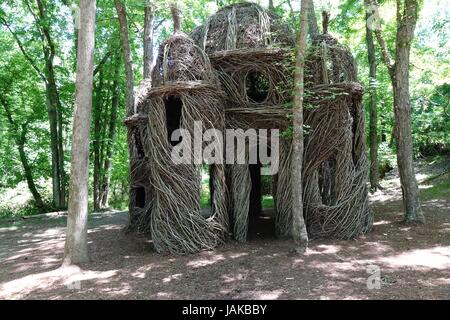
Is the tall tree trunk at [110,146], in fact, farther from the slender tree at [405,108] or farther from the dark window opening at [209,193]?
the slender tree at [405,108]

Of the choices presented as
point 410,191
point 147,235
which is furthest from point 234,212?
point 410,191

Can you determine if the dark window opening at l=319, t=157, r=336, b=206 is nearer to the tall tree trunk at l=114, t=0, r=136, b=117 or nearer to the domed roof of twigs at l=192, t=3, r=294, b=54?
the domed roof of twigs at l=192, t=3, r=294, b=54

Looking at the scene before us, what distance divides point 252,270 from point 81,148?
380cm

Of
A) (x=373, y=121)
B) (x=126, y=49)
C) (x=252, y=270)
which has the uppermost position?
(x=126, y=49)

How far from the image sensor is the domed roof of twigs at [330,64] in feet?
28.8

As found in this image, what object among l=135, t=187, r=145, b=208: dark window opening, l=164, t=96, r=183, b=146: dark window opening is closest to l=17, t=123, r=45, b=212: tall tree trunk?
l=135, t=187, r=145, b=208: dark window opening

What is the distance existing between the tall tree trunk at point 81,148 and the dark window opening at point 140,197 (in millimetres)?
4150

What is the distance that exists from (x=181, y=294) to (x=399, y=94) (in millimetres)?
7313

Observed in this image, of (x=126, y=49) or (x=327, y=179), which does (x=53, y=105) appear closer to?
(x=126, y=49)

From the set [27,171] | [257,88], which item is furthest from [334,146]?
[27,171]

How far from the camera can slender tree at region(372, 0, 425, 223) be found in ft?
29.6

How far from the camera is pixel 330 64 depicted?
8805 millimetres
